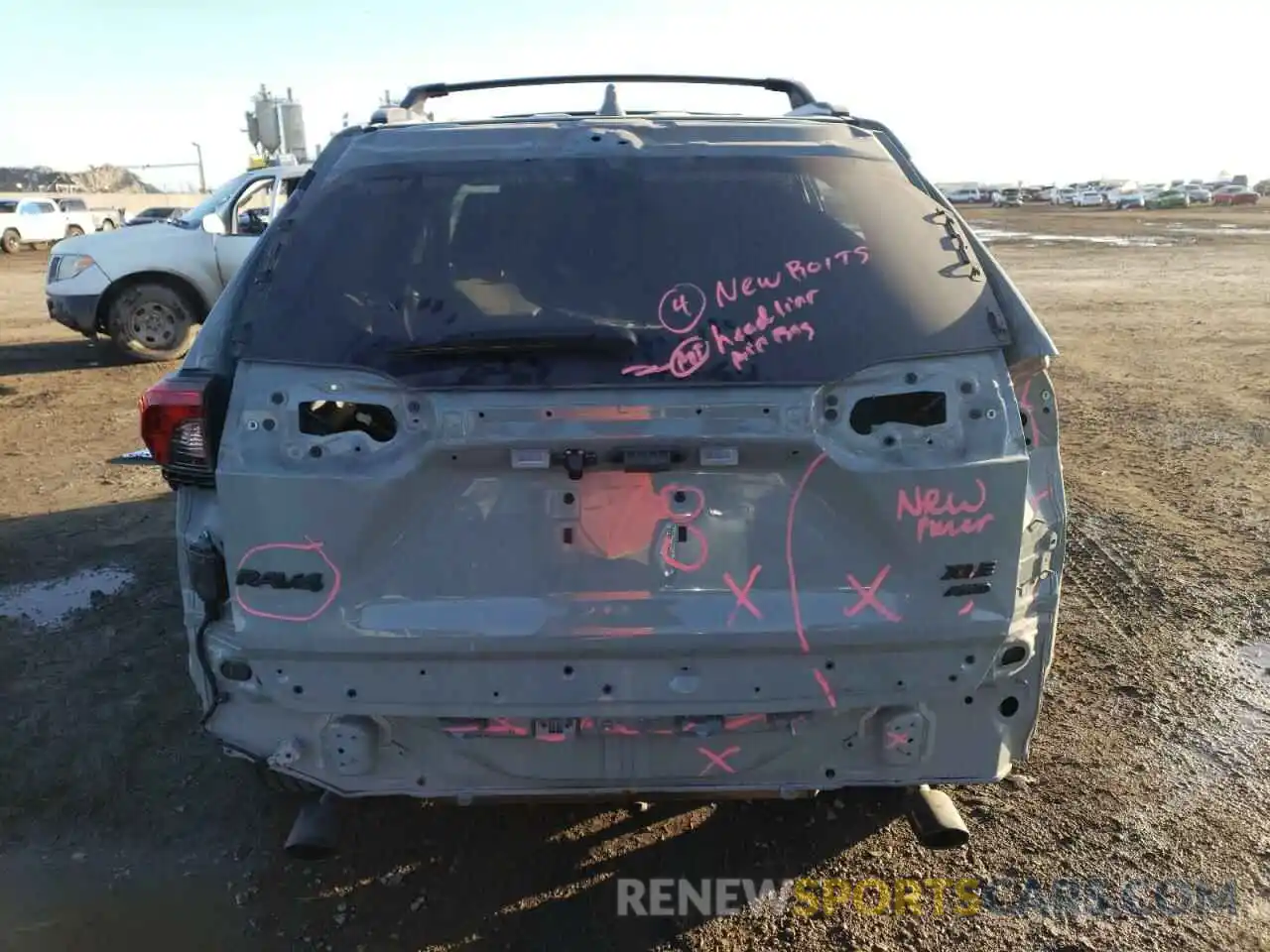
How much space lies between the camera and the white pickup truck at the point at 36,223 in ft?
98.3

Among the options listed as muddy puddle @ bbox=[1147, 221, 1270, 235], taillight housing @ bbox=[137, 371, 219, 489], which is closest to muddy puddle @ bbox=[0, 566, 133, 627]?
taillight housing @ bbox=[137, 371, 219, 489]

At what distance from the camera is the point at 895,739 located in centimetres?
234

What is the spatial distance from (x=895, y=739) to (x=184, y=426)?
6.08 feet

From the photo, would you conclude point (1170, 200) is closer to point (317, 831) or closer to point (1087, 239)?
point (1087, 239)

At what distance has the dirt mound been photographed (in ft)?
213

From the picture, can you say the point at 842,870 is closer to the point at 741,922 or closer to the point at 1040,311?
the point at 741,922

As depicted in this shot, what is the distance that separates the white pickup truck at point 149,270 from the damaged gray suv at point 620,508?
28.8 ft

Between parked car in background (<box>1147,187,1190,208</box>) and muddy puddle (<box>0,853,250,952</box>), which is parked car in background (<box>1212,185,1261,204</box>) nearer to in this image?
parked car in background (<box>1147,187,1190,208</box>)

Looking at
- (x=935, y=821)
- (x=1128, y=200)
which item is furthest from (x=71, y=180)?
(x=935, y=821)

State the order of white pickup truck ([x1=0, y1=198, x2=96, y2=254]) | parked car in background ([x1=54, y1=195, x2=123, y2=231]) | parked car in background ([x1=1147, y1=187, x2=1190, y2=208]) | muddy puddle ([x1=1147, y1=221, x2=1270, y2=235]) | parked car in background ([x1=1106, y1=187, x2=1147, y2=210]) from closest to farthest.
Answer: white pickup truck ([x1=0, y1=198, x2=96, y2=254])
muddy puddle ([x1=1147, y1=221, x2=1270, y2=235])
parked car in background ([x1=54, y1=195, x2=123, y2=231])
parked car in background ([x1=1147, y1=187, x2=1190, y2=208])
parked car in background ([x1=1106, y1=187, x2=1147, y2=210])

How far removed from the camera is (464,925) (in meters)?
2.73

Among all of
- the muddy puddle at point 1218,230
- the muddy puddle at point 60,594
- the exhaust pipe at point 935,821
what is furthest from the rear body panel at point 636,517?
the muddy puddle at point 1218,230

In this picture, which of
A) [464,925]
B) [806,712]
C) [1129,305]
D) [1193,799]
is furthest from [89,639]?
[1129,305]

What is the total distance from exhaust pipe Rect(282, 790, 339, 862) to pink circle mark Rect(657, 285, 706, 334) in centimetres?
148
